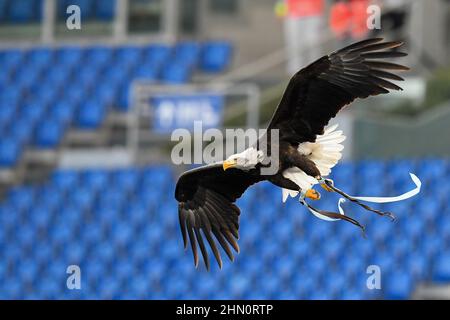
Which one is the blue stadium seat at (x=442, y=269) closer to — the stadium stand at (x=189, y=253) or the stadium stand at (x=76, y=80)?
the stadium stand at (x=189, y=253)

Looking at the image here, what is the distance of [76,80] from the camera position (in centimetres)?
2009

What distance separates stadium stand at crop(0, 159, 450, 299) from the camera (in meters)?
14.8

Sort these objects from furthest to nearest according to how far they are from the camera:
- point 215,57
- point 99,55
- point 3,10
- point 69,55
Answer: point 3,10, point 69,55, point 99,55, point 215,57

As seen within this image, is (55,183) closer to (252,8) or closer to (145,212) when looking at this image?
(145,212)

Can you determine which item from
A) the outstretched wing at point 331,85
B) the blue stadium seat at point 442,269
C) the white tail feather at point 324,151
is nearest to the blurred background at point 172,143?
the blue stadium seat at point 442,269

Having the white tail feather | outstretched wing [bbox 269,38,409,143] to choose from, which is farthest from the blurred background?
outstretched wing [bbox 269,38,409,143]

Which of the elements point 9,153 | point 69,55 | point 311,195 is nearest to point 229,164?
point 311,195

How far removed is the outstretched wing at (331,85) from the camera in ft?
29.9

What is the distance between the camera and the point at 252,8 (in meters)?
21.6

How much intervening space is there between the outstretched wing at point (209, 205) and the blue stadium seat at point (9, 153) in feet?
28.4

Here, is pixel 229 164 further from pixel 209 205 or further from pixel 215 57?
pixel 215 57

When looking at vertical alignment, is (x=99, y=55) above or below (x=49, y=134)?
above

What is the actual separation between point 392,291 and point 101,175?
526cm

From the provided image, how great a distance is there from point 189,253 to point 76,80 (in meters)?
4.83
